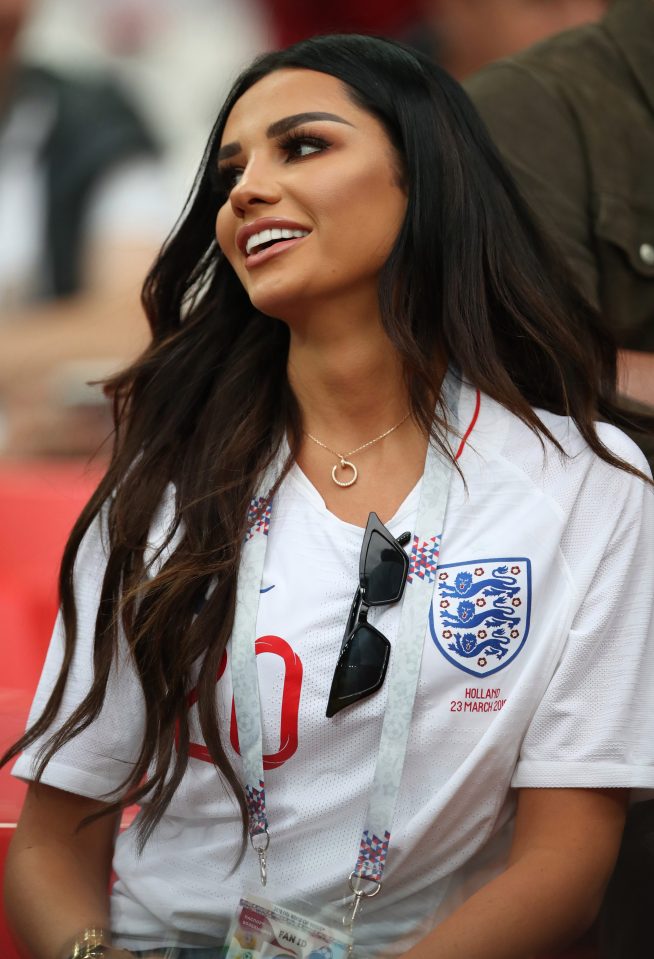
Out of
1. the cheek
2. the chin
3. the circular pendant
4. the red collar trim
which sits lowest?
the circular pendant

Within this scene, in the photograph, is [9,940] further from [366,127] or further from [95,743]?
[366,127]

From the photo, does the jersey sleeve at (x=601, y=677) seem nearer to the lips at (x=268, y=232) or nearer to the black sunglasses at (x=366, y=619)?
the black sunglasses at (x=366, y=619)

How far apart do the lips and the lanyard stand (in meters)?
0.28

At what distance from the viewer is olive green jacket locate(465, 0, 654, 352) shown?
2.06 m

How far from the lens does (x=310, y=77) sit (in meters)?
1.60

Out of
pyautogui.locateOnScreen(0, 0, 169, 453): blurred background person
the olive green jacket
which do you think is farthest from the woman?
pyautogui.locateOnScreen(0, 0, 169, 453): blurred background person

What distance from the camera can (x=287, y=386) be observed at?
171 centimetres

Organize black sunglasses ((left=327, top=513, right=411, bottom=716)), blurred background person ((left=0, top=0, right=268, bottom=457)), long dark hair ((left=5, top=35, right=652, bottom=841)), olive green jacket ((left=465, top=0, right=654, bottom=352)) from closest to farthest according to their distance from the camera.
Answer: black sunglasses ((left=327, top=513, right=411, bottom=716)) < long dark hair ((left=5, top=35, right=652, bottom=841)) < olive green jacket ((left=465, top=0, right=654, bottom=352)) < blurred background person ((left=0, top=0, right=268, bottom=457))

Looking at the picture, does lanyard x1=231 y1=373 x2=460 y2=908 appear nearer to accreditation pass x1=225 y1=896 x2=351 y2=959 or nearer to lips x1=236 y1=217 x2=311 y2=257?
accreditation pass x1=225 y1=896 x2=351 y2=959

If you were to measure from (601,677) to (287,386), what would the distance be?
53cm

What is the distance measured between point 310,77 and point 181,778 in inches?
31.8

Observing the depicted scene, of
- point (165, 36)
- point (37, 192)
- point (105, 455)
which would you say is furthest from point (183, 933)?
point (165, 36)

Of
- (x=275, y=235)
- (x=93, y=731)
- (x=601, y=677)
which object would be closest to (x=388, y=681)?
(x=601, y=677)

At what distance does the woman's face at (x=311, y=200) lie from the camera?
5.00 feet
